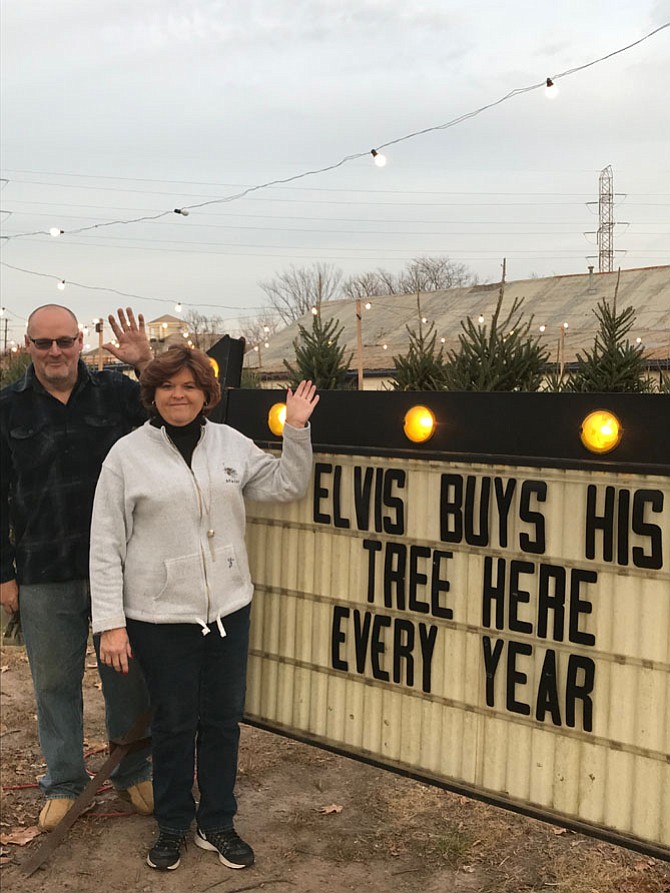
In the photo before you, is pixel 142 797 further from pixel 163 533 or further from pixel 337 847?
pixel 163 533

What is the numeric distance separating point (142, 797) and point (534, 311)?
29278 millimetres

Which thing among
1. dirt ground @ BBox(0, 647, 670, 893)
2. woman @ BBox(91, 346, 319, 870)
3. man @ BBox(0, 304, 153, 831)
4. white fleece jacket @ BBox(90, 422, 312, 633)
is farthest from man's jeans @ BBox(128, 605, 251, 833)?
man @ BBox(0, 304, 153, 831)

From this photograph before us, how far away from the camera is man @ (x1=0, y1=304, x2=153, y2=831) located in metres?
3.96

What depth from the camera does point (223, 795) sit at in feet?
12.5

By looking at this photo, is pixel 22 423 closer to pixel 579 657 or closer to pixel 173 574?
pixel 173 574

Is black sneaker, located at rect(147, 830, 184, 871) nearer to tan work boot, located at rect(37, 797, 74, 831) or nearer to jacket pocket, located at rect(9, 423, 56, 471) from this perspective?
tan work boot, located at rect(37, 797, 74, 831)

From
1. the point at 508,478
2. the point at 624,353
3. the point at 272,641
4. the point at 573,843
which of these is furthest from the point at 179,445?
the point at 624,353

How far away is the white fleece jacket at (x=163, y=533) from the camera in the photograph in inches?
137

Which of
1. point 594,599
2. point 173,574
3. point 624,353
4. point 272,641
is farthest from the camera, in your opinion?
point 624,353

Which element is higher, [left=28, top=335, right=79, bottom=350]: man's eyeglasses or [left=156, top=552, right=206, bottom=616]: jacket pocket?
[left=28, top=335, right=79, bottom=350]: man's eyeglasses

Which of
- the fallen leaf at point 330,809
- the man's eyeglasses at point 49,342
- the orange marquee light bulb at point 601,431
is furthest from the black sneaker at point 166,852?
the orange marquee light bulb at point 601,431

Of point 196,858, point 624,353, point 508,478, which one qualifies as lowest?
point 196,858

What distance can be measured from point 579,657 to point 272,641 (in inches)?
61.3

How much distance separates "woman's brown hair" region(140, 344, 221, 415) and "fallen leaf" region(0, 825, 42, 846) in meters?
2.05
